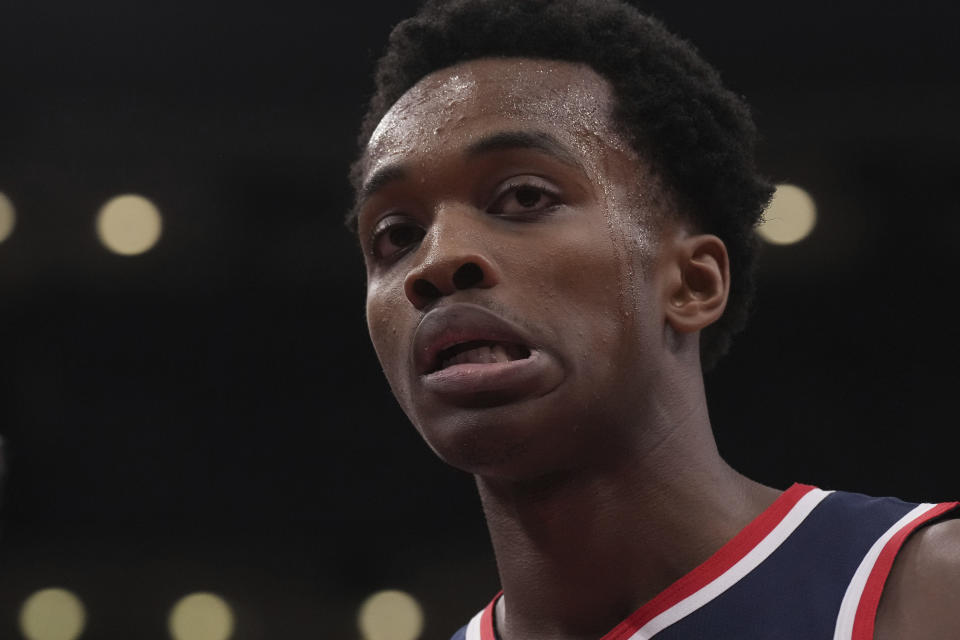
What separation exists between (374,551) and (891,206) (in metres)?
1.67

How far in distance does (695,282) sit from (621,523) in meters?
0.35

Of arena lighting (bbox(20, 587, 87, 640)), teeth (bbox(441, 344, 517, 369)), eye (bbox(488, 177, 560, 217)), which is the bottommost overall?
teeth (bbox(441, 344, 517, 369))

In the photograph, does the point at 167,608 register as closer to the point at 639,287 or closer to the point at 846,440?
the point at 846,440

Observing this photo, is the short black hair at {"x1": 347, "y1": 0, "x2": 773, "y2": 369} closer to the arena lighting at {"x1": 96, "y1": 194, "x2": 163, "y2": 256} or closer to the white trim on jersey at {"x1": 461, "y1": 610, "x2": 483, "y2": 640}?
the white trim on jersey at {"x1": 461, "y1": 610, "x2": 483, "y2": 640}

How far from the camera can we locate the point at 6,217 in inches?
122

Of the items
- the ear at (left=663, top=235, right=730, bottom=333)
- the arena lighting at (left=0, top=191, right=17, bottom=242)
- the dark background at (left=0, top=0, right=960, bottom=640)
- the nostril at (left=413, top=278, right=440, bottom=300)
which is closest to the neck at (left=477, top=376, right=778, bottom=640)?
the ear at (left=663, top=235, right=730, bottom=333)

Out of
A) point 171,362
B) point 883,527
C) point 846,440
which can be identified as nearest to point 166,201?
point 171,362

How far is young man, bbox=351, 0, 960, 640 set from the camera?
128cm

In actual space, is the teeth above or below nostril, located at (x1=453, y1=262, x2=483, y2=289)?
below

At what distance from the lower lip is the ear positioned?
9.1 inches

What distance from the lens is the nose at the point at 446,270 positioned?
1.32 metres

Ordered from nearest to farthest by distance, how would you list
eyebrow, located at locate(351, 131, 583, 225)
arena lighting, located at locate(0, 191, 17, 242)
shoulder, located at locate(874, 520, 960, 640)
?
shoulder, located at locate(874, 520, 960, 640), eyebrow, located at locate(351, 131, 583, 225), arena lighting, located at locate(0, 191, 17, 242)

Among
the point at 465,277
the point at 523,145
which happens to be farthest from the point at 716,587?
the point at 523,145

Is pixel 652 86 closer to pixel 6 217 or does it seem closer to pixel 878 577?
pixel 878 577
